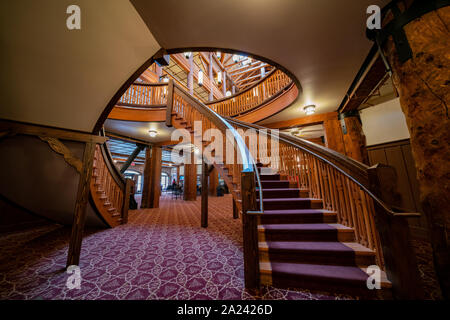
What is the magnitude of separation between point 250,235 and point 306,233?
102cm

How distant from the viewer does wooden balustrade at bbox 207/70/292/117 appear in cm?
476

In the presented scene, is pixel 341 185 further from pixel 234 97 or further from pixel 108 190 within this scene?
pixel 234 97

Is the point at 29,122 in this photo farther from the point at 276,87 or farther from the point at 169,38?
the point at 276,87

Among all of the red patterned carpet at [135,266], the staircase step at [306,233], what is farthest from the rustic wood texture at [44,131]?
the staircase step at [306,233]

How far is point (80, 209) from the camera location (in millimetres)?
2266

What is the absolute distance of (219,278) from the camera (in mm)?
1816

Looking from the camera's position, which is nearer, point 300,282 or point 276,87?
point 300,282

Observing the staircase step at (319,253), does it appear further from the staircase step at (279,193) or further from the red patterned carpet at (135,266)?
the staircase step at (279,193)

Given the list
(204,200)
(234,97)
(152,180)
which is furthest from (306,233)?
(152,180)

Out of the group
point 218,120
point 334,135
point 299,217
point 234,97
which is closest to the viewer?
point 299,217

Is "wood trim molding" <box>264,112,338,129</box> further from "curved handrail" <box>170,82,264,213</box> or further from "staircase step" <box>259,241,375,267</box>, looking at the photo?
"staircase step" <box>259,241,375,267</box>

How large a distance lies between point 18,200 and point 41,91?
88.7 inches

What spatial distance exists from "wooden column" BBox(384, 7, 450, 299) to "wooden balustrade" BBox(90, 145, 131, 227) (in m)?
5.19

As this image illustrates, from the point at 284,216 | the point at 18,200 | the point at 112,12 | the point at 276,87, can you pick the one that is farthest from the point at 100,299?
the point at 276,87
